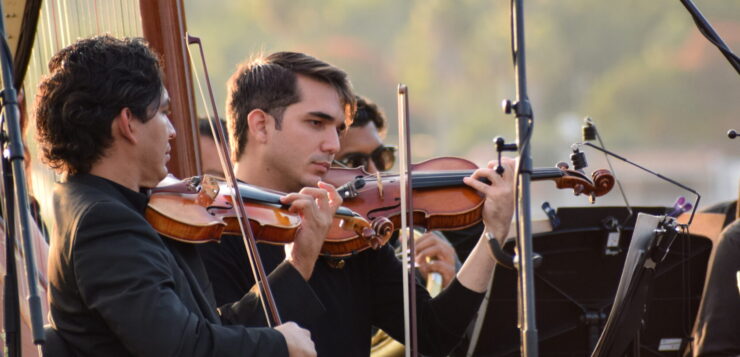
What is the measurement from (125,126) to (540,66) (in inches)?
646

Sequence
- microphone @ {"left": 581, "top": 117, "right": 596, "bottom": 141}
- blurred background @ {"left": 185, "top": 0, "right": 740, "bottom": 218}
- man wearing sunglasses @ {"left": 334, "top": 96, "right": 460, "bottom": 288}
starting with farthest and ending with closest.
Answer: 1. blurred background @ {"left": 185, "top": 0, "right": 740, "bottom": 218}
2. man wearing sunglasses @ {"left": 334, "top": 96, "right": 460, "bottom": 288}
3. microphone @ {"left": 581, "top": 117, "right": 596, "bottom": 141}

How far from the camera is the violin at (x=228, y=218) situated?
2283 millimetres

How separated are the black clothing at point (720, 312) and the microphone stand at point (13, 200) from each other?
7.79 ft

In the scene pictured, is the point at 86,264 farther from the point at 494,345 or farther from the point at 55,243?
the point at 494,345

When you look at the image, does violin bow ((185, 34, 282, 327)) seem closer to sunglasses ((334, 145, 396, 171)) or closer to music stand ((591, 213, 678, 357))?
music stand ((591, 213, 678, 357))

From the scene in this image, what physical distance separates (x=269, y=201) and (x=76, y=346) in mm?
736

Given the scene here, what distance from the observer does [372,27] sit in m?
17.9

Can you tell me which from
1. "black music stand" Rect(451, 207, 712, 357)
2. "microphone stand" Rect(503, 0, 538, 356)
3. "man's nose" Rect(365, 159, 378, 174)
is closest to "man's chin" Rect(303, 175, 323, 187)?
"black music stand" Rect(451, 207, 712, 357)

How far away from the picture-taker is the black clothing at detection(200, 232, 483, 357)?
9.47 feet

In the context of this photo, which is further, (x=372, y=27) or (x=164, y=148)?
(x=372, y=27)

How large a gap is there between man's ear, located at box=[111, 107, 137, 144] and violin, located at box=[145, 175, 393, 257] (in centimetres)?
15

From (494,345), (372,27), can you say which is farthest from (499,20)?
(494,345)

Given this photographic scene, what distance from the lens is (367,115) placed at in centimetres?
505

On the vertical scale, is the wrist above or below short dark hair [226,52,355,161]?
below
